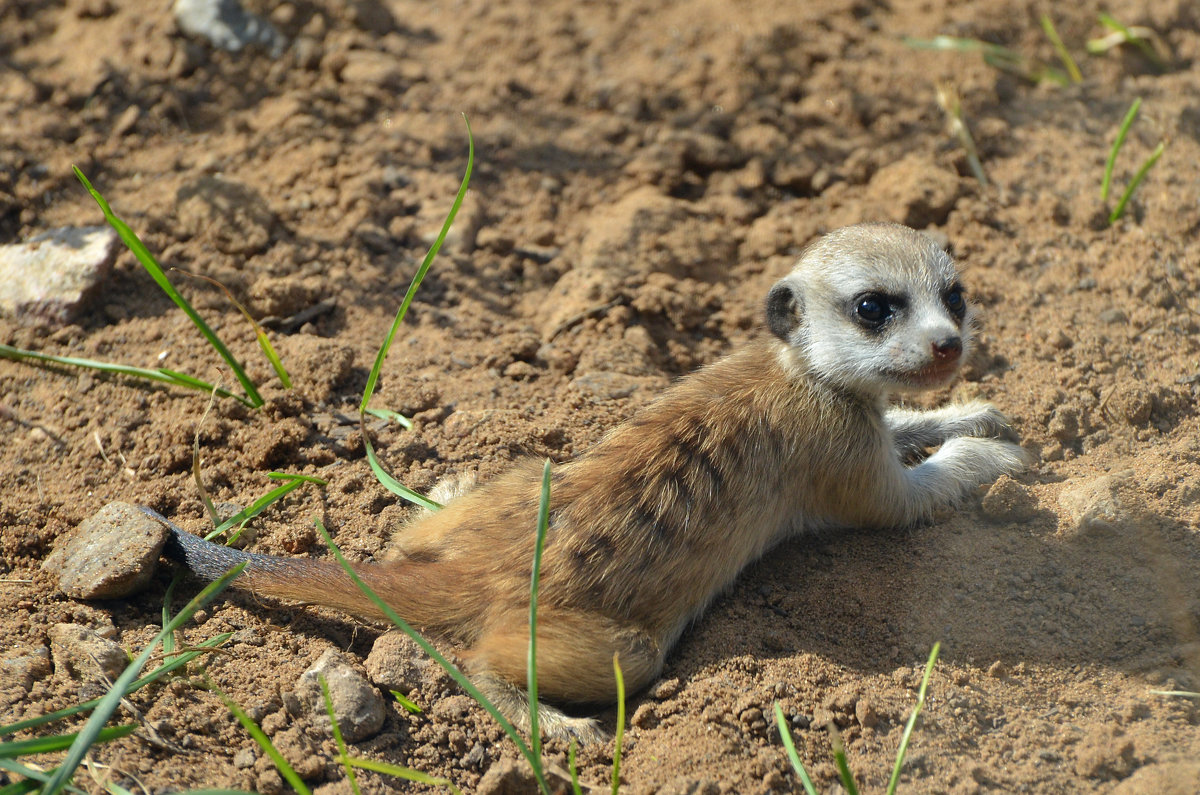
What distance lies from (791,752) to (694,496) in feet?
3.53

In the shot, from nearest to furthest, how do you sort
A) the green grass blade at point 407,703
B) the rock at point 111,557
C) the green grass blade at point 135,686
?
the green grass blade at point 135,686 → the green grass blade at point 407,703 → the rock at point 111,557

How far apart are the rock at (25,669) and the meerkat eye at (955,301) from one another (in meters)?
3.56

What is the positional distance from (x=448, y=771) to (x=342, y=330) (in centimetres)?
247

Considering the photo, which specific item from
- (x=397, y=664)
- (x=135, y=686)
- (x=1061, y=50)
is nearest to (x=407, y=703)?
(x=397, y=664)

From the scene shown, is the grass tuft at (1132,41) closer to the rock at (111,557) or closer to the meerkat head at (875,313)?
the meerkat head at (875,313)

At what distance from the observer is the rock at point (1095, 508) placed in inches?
149

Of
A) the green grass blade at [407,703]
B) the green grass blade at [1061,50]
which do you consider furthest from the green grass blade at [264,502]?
the green grass blade at [1061,50]

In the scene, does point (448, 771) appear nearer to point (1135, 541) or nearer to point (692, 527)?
point (692, 527)

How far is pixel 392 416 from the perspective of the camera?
4453 mm

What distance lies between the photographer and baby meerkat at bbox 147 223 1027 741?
11.4 ft

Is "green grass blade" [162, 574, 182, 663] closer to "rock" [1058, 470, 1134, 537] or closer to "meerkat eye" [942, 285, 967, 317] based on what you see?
"meerkat eye" [942, 285, 967, 317]

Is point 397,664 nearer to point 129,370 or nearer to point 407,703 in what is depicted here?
point 407,703

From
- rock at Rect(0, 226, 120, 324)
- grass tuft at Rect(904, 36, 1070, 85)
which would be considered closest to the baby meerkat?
rock at Rect(0, 226, 120, 324)

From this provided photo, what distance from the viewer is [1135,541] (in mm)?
3752
